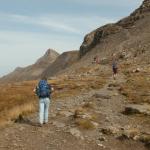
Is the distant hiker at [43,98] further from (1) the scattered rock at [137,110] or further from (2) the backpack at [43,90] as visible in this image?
(1) the scattered rock at [137,110]

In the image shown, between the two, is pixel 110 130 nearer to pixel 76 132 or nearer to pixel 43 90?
pixel 76 132

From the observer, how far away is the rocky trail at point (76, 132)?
1950 cm

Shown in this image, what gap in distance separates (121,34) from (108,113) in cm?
9984

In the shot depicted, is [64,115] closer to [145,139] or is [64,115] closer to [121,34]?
[145,139]

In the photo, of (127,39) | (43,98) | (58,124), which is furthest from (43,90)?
(127,39)

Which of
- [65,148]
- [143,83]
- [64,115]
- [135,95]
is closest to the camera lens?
[65,148]

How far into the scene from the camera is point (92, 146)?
→ 1964cm

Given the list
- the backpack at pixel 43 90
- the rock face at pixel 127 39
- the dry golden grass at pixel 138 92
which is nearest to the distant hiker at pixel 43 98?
the backpack at pixel 43 90

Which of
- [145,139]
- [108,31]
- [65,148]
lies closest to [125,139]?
[145,139]

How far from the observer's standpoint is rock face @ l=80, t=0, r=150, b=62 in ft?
326

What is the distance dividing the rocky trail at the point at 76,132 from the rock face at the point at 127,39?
6125 cm

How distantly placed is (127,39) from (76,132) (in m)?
97.1

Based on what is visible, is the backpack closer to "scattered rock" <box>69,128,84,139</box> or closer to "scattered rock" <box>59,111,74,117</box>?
"scattered rock" <box>69,128,84,139</box>

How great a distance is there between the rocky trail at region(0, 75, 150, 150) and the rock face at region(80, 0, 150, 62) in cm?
6125
